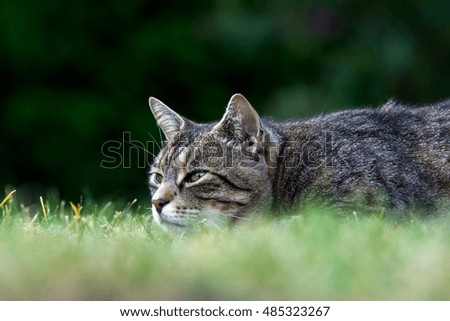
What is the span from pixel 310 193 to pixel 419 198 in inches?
27.0

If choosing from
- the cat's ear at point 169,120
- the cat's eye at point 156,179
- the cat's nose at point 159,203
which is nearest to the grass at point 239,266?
the cat's nose at point 159,203

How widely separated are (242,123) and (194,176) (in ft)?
1.53

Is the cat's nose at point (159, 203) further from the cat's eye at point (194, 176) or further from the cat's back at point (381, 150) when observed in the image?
the cat's back at point (381, 150)

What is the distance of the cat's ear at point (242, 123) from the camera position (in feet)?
18.8

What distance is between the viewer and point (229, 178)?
5.65m

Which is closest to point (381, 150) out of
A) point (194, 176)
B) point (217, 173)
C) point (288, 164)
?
point (288, 164)

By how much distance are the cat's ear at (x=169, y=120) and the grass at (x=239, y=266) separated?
5.21 ft

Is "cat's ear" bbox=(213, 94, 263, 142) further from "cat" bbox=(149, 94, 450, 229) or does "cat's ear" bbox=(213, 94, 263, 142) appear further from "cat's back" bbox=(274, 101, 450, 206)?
"cat's back" bbox=(274, 101, 450, 206)

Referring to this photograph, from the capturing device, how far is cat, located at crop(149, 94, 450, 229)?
18.2ft

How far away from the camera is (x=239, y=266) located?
3.89 metres

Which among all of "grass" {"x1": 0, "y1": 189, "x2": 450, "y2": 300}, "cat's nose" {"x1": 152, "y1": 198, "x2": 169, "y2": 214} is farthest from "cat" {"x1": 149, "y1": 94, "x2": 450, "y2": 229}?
"grass" {"x1": 0, "y1": 189, "x2": 450, "y2": 300}
